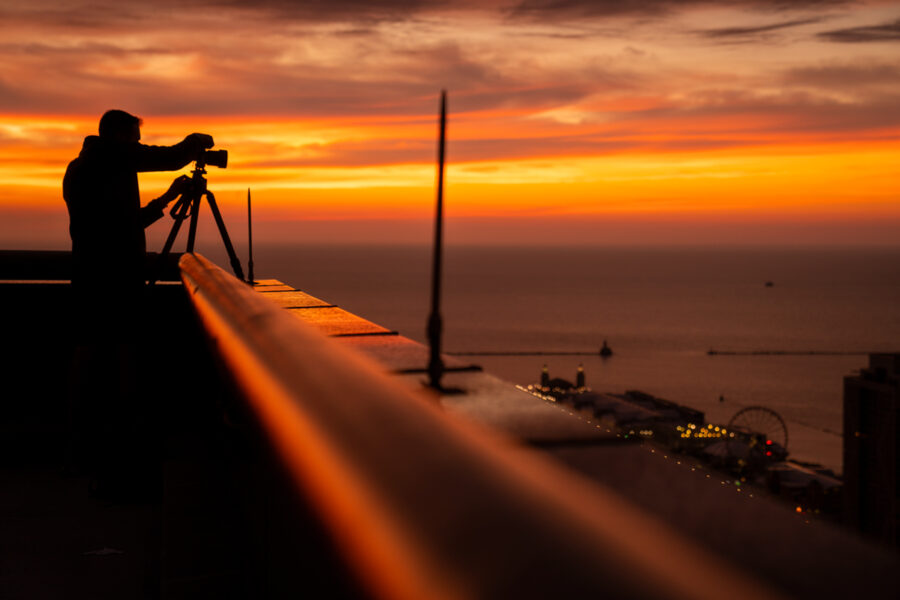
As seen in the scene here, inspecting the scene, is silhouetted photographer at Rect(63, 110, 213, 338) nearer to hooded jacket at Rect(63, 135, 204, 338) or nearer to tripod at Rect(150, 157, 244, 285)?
hooded jacket at Rect(63, 135, 204, 338)

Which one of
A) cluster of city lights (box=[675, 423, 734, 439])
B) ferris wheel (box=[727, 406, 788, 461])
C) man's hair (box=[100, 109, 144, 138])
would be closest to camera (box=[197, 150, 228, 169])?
man's hair (box=[100, 109, 144, 138])

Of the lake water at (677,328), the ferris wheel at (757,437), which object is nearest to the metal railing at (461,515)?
the lake water at (677,328)

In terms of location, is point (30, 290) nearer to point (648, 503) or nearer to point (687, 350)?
point (648, 503)

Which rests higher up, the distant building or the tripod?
the tripod

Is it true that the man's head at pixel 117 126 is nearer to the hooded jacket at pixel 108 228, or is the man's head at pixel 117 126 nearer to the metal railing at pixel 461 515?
the hooded jacket at pixel 108 228

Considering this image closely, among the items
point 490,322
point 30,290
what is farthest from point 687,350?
point 30,290

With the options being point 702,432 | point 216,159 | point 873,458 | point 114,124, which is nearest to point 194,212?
point 216,159
